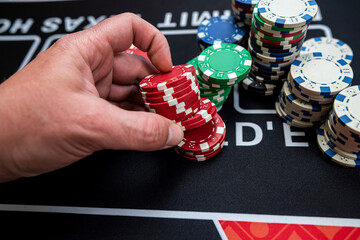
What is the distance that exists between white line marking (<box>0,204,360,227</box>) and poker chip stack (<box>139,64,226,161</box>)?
40cm

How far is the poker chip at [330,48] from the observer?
2395mm

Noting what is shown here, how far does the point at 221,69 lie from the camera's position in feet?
7.38

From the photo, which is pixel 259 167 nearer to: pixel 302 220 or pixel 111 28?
pixel 302 220

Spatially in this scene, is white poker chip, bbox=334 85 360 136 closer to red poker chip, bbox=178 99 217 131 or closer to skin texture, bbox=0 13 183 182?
red poker chip, bbox=178 99 217 131

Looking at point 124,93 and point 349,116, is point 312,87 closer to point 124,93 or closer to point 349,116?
point 349,116

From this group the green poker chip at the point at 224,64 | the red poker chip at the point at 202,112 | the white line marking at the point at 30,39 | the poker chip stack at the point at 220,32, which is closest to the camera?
the red poker chip at the point at 202,112

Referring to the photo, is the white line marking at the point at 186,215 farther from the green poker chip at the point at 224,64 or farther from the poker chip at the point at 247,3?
the poker chip at the point at 247,3

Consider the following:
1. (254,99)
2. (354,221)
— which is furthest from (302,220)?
(254,99)

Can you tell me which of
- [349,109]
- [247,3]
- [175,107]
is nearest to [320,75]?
[349,109]

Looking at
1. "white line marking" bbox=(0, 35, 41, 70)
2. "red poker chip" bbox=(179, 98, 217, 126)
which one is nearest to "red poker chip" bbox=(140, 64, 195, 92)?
"red poker chip" bbox=(179, 98, 217, 126)

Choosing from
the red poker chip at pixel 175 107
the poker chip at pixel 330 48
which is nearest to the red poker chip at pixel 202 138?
the red poker chip at pixel 175 107

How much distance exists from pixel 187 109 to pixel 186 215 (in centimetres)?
66

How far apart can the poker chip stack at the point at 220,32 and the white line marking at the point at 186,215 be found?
4.47 ft

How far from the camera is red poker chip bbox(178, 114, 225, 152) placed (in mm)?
2109
